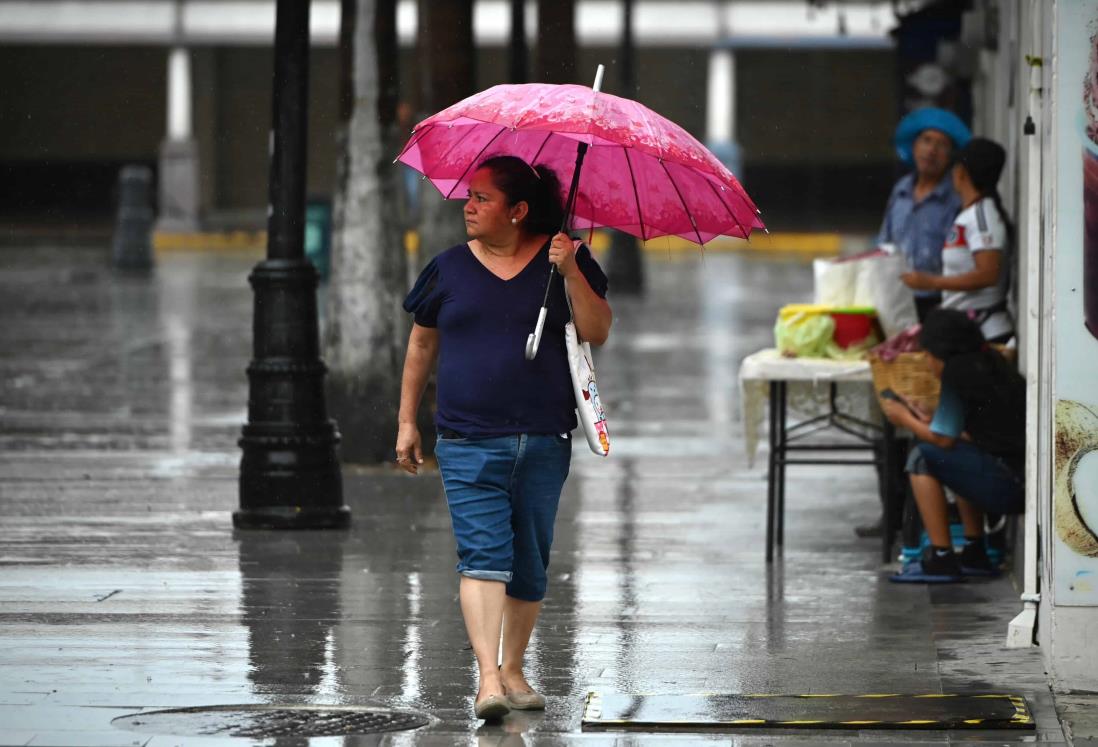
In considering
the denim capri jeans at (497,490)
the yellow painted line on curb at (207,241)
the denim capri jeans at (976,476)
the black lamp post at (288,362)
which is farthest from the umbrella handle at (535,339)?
the yellow painted line on curb at (207,241)

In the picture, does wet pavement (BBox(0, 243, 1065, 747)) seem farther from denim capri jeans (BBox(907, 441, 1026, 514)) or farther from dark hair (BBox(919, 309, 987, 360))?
dark hair (BBox(919, 309, 987, 360))

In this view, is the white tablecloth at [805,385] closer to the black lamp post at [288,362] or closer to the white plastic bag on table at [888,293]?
the white plastic bag on table at [888,293]

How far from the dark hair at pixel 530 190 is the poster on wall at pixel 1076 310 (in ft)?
5.64

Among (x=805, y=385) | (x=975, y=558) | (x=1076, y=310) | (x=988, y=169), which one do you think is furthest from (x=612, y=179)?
(x=805, y=385)

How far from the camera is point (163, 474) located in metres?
12.4

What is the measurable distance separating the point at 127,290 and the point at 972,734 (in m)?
23.1

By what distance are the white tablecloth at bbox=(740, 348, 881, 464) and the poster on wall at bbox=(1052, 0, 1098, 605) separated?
253 cm

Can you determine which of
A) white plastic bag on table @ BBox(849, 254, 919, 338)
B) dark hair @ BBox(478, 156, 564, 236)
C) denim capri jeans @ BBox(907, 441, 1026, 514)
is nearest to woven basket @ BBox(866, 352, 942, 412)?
denim capri jeans @ BBox(907, 441, 1026, 514)

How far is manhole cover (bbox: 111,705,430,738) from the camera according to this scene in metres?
6.41

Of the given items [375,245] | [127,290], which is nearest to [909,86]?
[375,245]

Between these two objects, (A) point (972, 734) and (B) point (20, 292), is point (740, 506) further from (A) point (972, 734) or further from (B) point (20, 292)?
(B) point (20, 292)

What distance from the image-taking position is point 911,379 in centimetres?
926

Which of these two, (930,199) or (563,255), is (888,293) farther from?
(563,255)

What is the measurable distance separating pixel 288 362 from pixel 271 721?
4.11 metres
